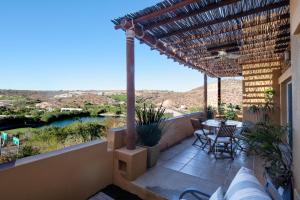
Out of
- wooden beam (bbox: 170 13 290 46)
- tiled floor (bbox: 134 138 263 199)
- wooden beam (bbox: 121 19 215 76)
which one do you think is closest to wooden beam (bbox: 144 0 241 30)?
wooden beam (bbox: 121 19 215 76)

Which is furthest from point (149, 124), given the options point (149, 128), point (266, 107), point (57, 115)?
point (57, 115)

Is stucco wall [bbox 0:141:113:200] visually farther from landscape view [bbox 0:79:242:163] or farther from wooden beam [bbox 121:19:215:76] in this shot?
wooden beam [bbox 121:19:215:76]

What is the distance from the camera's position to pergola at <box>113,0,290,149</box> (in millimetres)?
2717

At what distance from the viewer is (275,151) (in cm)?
252

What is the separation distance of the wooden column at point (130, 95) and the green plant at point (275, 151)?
193 cm

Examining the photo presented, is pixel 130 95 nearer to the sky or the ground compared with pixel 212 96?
nearer to the ground

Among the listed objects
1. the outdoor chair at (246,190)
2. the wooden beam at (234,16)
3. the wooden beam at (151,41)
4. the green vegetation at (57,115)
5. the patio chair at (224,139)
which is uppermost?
the wooden beam at (234,16)

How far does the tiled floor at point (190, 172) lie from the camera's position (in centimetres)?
290

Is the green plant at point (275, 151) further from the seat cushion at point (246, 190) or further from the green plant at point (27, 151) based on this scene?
the green plant at point (27, 151)

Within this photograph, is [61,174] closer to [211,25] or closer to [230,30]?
[211,25]

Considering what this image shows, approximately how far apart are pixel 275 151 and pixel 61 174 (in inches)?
114

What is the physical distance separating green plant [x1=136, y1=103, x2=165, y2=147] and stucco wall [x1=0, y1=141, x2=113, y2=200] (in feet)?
2.32

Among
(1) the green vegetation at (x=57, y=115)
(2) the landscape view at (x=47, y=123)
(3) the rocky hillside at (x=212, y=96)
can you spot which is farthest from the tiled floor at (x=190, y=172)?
(3) the rocky hillside at (x=212, y=96)

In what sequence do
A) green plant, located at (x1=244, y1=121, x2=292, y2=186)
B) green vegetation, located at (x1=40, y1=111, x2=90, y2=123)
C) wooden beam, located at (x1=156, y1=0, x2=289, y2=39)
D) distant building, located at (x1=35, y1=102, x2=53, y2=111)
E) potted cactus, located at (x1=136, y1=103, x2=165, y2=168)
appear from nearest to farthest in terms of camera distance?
green plant, located at (x1=244, y1=121, x2=292, y2=186) → wooden beam, located at (x1=156, y1=0, x2=289, y2=39) → potted cactus, located at (x1=136, y1=103, x2=165, y2=168) → green vegetation, located at (x1=40, y1=111, x2=90, y2=123) → distant building, located at (x1=35, y1=102, x2=53, y2=111)
